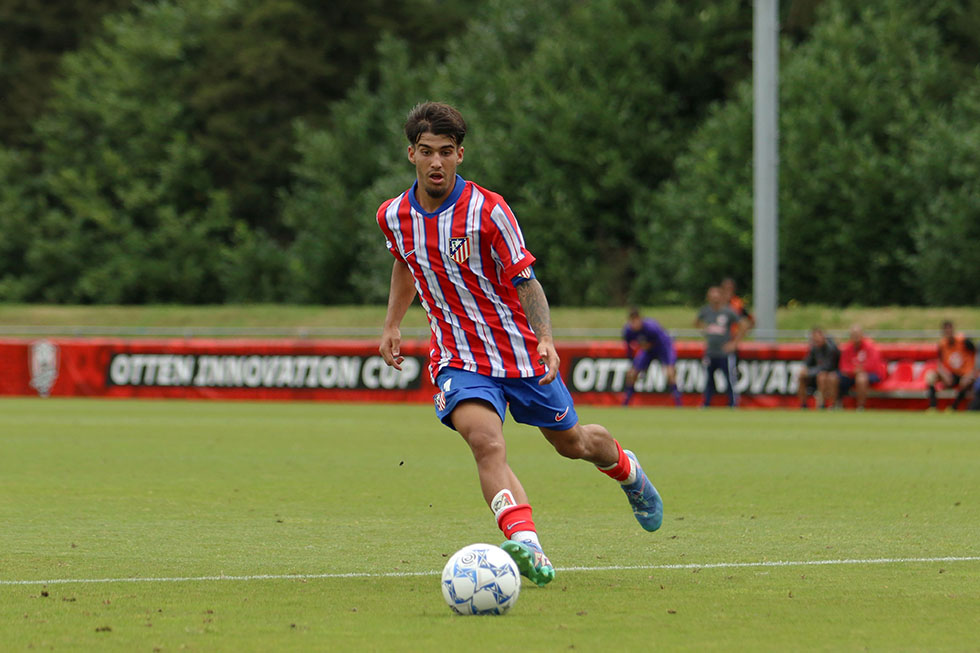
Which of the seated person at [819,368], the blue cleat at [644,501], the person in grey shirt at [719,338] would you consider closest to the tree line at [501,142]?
the seated person at [819,368]

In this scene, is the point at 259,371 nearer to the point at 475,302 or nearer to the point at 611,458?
the point at 611,458

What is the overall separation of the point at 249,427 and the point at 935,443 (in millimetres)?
8484

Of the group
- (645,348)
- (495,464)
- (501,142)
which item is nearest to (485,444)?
(495,464)

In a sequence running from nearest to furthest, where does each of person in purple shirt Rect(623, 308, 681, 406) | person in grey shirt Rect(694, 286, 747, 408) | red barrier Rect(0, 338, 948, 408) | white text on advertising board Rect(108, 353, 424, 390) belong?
person in grey shirt Rect(694, 286, 747, 408), person in purple shirt Rect(623, 308, 681, 406), red barrier Rect(0, 338, 948, 408), white text on advertising board Rect(108, 353, 424, 390)

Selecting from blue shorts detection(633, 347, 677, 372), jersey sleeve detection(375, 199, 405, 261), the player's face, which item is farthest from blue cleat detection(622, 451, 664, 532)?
blue shorts detection(633, 347, 677, 372)

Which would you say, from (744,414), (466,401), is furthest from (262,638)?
(744,414)

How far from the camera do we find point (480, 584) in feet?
19.2

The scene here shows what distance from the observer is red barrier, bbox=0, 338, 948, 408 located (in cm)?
2620

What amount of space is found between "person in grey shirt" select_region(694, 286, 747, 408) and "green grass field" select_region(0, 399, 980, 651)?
7500 millimetres

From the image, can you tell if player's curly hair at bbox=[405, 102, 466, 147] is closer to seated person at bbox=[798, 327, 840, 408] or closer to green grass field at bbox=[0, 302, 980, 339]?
seated person at bbox=[798, 327, 840, 408]

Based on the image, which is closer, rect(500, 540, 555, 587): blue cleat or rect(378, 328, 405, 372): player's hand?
rect(500, 540, 555, 587): blue cleat

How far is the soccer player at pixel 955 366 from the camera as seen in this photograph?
963 inches

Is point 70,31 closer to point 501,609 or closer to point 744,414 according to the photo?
point 744,414

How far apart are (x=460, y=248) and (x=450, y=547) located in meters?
1.98
